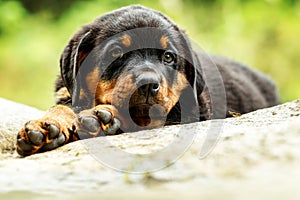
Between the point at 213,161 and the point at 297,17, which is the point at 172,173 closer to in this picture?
the point at 213,161

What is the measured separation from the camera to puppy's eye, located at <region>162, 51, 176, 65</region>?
434 centimetres

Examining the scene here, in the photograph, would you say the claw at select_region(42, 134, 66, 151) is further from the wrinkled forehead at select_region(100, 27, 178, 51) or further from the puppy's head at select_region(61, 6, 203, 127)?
the wrinkled forehead at select_region(100, 27, 178, 51)

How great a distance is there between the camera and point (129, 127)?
3.85 meters

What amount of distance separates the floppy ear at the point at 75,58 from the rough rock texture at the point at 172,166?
1.00m

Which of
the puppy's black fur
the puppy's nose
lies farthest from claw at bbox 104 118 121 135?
the puppy's black fur

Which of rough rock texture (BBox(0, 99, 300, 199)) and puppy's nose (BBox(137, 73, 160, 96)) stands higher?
puppy's nose (BBox(137, 73, 160, 96))

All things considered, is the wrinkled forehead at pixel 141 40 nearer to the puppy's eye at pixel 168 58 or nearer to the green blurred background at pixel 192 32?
the puppy's eye at pixel 168 58

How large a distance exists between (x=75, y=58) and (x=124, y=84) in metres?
0.63

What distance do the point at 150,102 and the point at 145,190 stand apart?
146 centimetres

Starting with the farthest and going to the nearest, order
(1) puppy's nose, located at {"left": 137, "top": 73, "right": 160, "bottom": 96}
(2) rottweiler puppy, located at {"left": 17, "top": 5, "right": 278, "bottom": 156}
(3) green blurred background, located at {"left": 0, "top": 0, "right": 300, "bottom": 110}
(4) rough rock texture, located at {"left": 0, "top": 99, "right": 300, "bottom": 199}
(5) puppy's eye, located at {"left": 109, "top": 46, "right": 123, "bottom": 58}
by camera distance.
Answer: (3) green blurred background, located at {"left": 0, "top": 0, "right": 300, "bottom": 110}, (5) puppy's eye, located at {"left": 109, "top": 46, "right": 123, "bottom": 58}, (1) puppy's nose, located at {"left": 137, "top": 73, "right": 160, "bottom": 96}, (2) rottweiler puppy, located at {"left": 17, "top": 5, "right": 278, "bottom": 156}, (4) rough rock texture, located at {"left": 0, "top": 99, "right": 300, "bottom": 199}

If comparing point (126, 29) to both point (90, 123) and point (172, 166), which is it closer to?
point (90, 123)

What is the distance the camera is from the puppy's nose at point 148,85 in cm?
379

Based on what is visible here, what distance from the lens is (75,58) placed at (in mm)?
4379

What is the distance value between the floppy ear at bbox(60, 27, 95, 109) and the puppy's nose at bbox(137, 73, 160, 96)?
0.67 m
